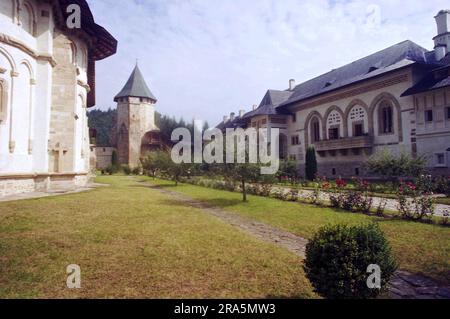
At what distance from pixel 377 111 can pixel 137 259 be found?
24042 millimetres

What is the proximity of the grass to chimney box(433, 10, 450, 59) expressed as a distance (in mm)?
23604

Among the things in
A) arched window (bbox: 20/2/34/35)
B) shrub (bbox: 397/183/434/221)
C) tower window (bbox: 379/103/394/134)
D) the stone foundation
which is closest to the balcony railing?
tower window (bbox: 379/103/394/134)

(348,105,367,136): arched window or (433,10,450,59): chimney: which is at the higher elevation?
(433,10,450,59): chimney

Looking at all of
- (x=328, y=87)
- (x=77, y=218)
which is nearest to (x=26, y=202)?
(x=77, y=218)

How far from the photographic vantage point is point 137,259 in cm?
456

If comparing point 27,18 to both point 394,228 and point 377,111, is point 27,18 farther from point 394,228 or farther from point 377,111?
point 377,111

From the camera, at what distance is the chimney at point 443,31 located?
808 inches

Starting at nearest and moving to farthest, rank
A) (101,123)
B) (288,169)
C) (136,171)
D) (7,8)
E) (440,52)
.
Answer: (7,8) → (288,169) → (440,52) → (136,171) → (101,123)

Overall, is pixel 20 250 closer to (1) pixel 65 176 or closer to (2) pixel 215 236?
(2) pixel 215 236

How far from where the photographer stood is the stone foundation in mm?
10289

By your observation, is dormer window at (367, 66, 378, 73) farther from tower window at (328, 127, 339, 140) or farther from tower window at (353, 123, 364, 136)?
tower window at (328, 127, 339, 140)

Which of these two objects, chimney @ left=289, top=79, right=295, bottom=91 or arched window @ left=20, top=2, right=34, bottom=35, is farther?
chimney @ left=289, top=79, right=295, bottom=91

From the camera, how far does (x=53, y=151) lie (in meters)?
13.0

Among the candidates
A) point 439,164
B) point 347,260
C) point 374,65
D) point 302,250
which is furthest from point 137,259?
point 374,65
